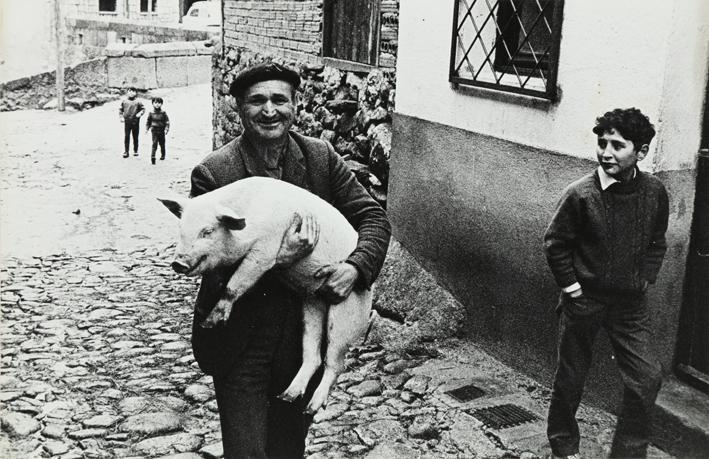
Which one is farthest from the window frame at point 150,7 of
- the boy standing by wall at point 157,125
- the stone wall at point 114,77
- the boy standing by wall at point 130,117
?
the boy standing by wall at point 157,125

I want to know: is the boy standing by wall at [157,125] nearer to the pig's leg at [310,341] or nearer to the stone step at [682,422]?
the stone step at [682,422]

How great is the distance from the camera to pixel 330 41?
9523 mm

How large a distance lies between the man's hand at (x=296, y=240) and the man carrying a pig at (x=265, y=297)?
0.01 m

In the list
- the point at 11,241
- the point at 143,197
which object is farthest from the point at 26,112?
the point at 11,241

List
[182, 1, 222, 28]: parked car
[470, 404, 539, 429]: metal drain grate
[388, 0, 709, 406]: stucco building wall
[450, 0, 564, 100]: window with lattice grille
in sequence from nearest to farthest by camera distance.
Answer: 1. [388, 0, 709, 406]: stucco building wall
2. [470, 404, 539, 429]: metal drain grate
3. [450, 0, 564, 100]: window with lattice grille
4. [182, 1, 222, 28]: parked car

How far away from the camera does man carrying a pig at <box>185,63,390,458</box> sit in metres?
2.93

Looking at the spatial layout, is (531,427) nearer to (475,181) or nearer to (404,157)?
(475,181)

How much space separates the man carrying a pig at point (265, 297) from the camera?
293 cm

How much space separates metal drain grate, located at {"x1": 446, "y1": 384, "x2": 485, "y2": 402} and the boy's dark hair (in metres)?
2.22

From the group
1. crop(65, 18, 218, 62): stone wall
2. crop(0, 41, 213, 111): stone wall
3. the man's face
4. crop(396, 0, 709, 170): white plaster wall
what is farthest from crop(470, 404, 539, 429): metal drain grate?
crop(65, 18, 218, 62): stone wall

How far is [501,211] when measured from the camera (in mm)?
5785

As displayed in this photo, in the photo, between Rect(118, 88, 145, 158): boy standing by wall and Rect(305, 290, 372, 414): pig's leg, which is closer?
Rect(305, 290, 372, 414): pig's leg

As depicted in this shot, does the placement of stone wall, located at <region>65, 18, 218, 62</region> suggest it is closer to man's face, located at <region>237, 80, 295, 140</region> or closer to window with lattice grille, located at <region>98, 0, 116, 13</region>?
window with lattice grille, located at <region>98, 0, 116, 13</region>

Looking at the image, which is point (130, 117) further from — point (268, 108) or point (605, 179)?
point (268, 108)
